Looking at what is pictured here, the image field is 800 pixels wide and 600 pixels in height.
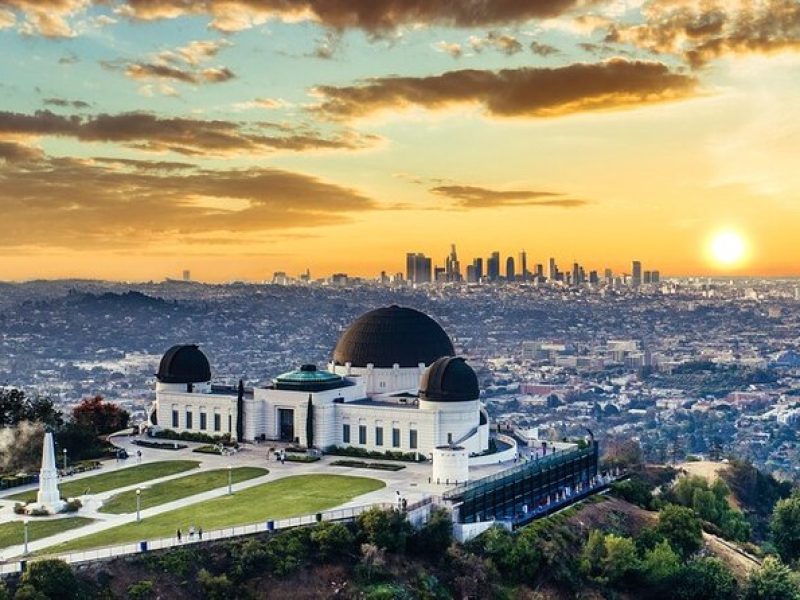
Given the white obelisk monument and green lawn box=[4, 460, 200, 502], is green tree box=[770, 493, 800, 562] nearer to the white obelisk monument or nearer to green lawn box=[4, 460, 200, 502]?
green lawn box=[4, 460, 200, 502]

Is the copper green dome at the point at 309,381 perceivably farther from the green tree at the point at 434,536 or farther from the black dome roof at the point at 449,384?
the green tree at the point at 434,536

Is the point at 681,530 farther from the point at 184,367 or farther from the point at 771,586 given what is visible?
the point at 184,367

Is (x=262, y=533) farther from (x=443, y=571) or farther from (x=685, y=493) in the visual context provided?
(x=685, y=493)

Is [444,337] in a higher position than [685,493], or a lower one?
higher

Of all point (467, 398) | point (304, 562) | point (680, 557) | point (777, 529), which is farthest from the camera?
point (777, 529)

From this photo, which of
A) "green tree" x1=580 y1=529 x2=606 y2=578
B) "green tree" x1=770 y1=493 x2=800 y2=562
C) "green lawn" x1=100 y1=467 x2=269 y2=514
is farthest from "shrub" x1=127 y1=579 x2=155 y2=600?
"green tree" x1=770 y1=493 x2=800 y2=562

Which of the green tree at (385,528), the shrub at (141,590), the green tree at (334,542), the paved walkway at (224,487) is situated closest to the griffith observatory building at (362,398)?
the paved walkway at (224,487)

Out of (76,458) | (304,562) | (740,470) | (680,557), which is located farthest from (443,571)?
(740,470)
